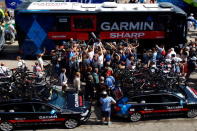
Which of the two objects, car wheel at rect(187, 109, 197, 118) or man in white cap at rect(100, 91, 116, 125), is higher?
man in white cap at rect(100, 91, 116, 125)

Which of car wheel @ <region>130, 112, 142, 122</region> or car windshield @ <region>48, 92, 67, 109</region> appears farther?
car wheel @ <region>130, 112, 142, 122</region>

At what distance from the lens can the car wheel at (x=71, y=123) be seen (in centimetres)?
1287

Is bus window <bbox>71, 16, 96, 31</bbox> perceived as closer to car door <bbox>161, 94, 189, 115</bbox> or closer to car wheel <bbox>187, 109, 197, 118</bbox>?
car door <bbox>161, 94, 189, 115</bbox>

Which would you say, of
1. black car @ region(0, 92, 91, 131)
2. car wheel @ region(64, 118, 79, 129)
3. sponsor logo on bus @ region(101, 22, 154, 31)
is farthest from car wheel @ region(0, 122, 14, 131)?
sponsor logo on bus @ region(101, 22, 154, 31)

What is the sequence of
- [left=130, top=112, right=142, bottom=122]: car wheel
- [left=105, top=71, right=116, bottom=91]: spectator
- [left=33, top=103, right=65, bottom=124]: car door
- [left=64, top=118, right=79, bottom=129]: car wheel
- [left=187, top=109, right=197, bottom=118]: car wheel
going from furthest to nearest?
[left=105, top=71, right=116, bottom=91]: spectator < [left=187, top=109, right=197, bottom=118]: car wheel < [left=130, top=112, right=142, bottom=122]: car wheel < [left=64, top=118, right=79, bottom=129]: car wheel < [left=33, top=103, right=65, bottom=124]: car door

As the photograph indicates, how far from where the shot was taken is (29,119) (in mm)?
12609

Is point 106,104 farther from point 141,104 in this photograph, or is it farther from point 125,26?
point 125,26

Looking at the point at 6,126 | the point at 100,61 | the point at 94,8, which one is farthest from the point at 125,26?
the point at 6,126

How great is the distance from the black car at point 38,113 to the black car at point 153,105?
1.63 metres

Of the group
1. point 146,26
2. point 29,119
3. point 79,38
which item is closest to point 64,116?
point 29,119

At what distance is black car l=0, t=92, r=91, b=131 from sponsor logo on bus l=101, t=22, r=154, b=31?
7725 millimetres

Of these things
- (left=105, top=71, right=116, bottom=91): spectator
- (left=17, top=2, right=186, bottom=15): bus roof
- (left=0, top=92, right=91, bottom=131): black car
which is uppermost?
(left=17, top=2, right=186, bottom=15): bus roof

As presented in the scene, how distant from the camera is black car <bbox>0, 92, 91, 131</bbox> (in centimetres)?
1248

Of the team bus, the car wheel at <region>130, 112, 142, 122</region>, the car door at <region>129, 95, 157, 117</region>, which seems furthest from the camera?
the team bus
